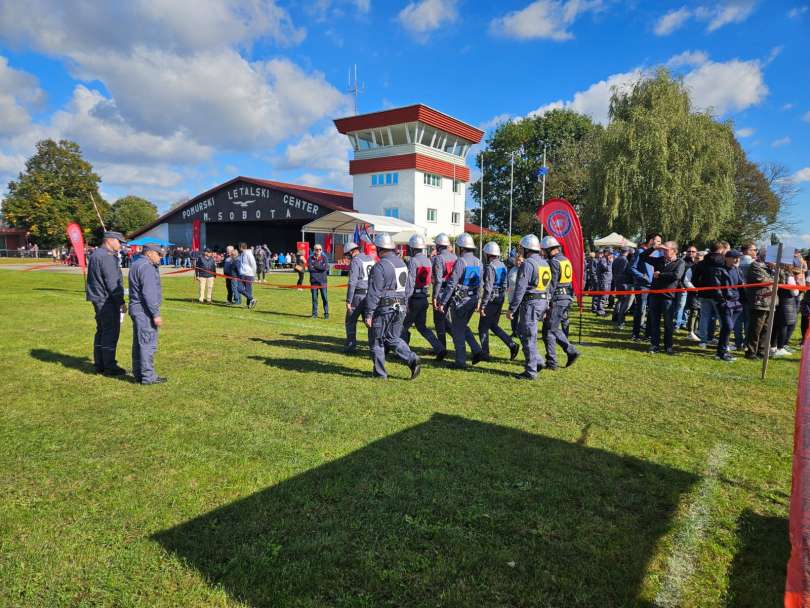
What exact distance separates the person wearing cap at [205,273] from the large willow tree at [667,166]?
23533mm

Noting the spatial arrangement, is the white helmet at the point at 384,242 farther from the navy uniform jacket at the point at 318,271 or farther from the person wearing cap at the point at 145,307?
the navy uniform jacket at the point at 318,271

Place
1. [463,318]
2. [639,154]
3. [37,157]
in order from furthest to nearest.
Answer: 1. [37,157]
2. [639,154]
3. [463,318]

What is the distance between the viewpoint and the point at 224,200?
44656mm

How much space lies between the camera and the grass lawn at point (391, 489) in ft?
9.45

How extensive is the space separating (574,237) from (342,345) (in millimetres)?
5127

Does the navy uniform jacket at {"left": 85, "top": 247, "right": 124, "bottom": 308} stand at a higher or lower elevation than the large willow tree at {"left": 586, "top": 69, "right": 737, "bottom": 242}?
lower

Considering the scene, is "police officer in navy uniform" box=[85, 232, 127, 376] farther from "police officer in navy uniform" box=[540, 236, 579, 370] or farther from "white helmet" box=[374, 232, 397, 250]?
"police officer in navy uniform" box=[540, 236, 579, 370]

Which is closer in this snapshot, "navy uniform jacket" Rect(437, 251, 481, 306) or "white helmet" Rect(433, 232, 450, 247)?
"navy uniform jacket" Rect(437, 251, 481, 306)

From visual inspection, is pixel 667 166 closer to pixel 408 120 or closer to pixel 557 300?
pixel 408 120

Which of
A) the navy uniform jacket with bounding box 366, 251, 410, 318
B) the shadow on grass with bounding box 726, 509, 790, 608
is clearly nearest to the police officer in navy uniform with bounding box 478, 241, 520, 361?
the navy uniform jacket with bounding box 366, 251, 410, 318

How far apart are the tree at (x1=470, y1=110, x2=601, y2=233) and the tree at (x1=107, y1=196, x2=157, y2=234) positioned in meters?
55.9

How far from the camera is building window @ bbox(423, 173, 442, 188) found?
39719 mm

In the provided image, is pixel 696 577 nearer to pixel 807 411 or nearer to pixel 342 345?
pixel 807 411

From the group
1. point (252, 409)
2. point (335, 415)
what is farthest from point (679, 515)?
point (252, 409)
